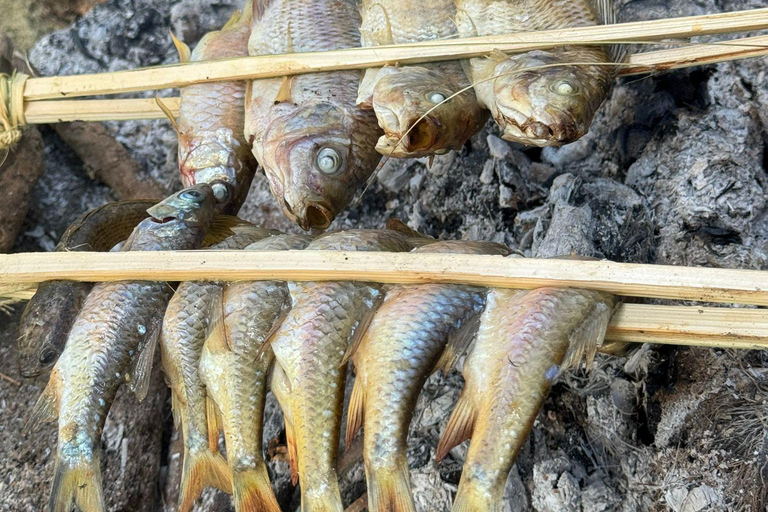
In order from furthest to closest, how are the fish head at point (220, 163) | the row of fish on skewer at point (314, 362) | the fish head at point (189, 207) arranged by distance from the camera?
the fish head at point (220, 163), the fish head at point (189, 207), the row of fish on skewer at point (314, 362)

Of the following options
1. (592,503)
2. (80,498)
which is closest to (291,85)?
(80,498)

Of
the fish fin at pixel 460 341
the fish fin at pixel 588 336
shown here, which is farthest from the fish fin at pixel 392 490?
the fish fin at pixel 588 336

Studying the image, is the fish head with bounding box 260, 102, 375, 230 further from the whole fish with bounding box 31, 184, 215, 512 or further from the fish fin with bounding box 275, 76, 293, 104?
the whole fish with bounding box 31, 184, 215, 512

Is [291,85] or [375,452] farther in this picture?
[291,85]

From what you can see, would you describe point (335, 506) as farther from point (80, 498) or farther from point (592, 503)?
point (592, 503)

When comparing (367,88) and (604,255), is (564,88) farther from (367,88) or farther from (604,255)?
(604,255)

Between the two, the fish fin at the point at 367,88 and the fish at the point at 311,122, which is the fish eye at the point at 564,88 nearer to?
the fish fin at the point at 367,88

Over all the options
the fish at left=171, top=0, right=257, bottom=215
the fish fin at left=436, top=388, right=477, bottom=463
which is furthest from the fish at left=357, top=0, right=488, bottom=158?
the fish fin at left=436, top=388, right=477, bottom=463
